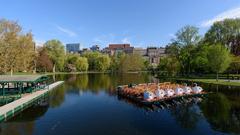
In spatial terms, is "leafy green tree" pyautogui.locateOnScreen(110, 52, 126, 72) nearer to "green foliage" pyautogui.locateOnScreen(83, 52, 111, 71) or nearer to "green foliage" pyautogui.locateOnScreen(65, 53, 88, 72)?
"green foliage" pyautogui.locateOnScreen(83, 52, 111, 71)

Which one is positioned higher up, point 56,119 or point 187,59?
point 187,59

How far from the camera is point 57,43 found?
356 ft

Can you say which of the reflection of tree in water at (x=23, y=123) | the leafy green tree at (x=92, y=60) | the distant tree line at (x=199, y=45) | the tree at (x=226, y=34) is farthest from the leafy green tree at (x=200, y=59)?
the leafy green tree at (x=92, y=60)

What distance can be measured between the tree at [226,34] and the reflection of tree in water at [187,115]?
55.4 m

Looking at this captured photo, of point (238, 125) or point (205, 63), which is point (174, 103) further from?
point (205, 63)

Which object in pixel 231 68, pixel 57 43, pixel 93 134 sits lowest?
pixel 93 134

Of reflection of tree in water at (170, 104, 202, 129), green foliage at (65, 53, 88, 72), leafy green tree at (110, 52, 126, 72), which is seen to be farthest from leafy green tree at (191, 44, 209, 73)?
green foliage at (65, 53, 88, 72)

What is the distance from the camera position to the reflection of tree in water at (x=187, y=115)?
22583 millimetres

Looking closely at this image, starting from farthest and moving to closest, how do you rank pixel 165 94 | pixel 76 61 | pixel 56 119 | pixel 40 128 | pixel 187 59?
pixel 76 61 < pixel 187 59 < pixel 165 94 < pixel 56 119 < pixel 40 128

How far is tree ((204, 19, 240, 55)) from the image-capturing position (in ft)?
251

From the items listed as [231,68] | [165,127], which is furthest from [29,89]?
[231,68]

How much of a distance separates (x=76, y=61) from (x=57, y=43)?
22.1m

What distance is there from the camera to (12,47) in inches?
2167

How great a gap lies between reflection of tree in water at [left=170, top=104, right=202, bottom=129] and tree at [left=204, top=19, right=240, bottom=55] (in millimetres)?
55352
